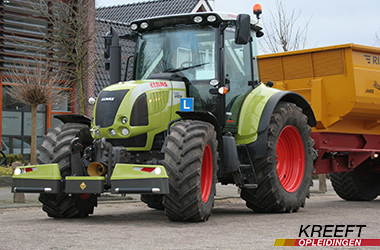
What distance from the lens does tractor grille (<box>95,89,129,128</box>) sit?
7573 millimetres

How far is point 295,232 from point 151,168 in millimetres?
1859

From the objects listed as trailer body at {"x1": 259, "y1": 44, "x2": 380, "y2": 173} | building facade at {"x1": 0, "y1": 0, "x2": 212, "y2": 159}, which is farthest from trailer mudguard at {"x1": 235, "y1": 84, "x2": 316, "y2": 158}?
building facade at {"x1": 0, "y1": 0, "x2": 212, "y2": 159}

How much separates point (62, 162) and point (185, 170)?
1801mm

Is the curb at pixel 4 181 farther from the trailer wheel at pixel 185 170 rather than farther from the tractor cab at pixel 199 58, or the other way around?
the trailer wheel at pixel 185 170

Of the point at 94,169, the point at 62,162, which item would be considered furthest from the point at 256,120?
the point at 62,162

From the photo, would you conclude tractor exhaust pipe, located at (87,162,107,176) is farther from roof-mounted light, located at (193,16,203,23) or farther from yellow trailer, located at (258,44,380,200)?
yellow trailer, located at (258,44,380,200)

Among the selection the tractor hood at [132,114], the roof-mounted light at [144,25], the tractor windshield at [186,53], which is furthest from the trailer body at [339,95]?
the tractor hood at [132,114]

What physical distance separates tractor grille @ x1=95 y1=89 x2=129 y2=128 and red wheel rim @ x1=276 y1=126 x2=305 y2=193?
10.0 ft

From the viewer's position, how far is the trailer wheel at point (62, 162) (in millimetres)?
7625

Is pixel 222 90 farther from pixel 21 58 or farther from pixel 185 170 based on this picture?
pixel 21 58

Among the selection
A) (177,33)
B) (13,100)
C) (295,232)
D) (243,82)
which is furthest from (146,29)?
(13,100)

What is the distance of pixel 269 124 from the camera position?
883cm

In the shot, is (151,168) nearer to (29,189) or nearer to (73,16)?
(29,189)

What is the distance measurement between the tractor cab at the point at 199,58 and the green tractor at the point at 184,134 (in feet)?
0.05
